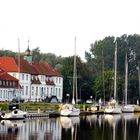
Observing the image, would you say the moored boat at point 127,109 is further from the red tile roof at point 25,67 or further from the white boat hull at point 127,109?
the red tile roof at point 25,67

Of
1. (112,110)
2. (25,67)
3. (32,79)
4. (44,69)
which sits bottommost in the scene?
(112,110)

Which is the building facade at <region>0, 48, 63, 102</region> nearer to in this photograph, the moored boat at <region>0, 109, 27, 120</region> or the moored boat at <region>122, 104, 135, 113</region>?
the moored boat at <region>122, 104, 135, 113</region>

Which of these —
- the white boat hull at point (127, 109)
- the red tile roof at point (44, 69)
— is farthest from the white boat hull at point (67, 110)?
the red tile roof at point (44, 69)

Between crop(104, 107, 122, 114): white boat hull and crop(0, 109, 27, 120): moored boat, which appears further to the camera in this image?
crop(104, 107, 122, 114): white boat hull

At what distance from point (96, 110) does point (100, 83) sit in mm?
25424

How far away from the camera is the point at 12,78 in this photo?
4387 inches

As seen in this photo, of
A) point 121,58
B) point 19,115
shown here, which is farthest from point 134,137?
point 121,58

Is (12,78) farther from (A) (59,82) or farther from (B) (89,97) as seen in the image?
(B) (89,97)

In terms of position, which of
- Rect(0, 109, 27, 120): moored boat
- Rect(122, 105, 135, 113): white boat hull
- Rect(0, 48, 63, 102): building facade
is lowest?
Rect(122, 105, 135, 113): white boat hull

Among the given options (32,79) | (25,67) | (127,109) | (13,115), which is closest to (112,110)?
(127,109)

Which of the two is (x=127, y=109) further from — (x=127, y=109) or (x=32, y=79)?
(x=32, y=79)

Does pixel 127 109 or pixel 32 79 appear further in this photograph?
pixel 32 79

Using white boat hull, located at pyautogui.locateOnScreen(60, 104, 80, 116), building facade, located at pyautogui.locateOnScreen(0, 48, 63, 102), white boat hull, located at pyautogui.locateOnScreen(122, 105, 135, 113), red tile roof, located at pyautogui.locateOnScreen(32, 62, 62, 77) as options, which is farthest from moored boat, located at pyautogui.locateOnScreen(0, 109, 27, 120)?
red tile roof, located at pyautogui.locateOnScreen(32, 62, 62, 77)

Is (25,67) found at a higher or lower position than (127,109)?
higher
